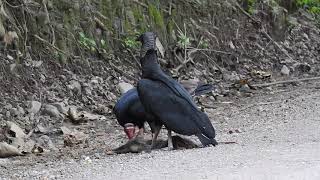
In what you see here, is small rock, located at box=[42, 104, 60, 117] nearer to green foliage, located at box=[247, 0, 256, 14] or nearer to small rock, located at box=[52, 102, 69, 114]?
small rock, located at box=[52, 102, 69, 114]

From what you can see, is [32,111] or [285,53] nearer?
[32,111]

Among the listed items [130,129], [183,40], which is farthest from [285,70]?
[130,129]

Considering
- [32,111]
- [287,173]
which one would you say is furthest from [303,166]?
[32,111]

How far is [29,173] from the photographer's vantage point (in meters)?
6.52

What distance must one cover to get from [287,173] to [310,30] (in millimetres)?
11883

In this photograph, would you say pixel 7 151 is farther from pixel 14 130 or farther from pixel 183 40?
pixel 183 40

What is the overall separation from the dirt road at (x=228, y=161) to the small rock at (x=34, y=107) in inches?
87.2

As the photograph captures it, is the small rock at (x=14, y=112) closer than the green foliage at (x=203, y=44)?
Yes

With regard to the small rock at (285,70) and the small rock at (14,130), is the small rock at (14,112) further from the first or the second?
the small rock at (285,70)

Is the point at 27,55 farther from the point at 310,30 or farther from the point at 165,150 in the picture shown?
the point at 310,30

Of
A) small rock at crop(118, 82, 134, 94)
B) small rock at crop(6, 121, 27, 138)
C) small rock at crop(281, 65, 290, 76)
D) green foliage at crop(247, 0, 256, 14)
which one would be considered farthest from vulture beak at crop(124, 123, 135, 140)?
green foliage at crop(247, 0, 256, 14)

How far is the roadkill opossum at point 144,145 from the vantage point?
7502 mm

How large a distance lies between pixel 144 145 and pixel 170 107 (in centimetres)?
49

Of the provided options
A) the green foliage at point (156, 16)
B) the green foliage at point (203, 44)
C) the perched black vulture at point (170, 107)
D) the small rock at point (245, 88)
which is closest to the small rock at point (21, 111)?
the perched black vulture at point (170, 107)
